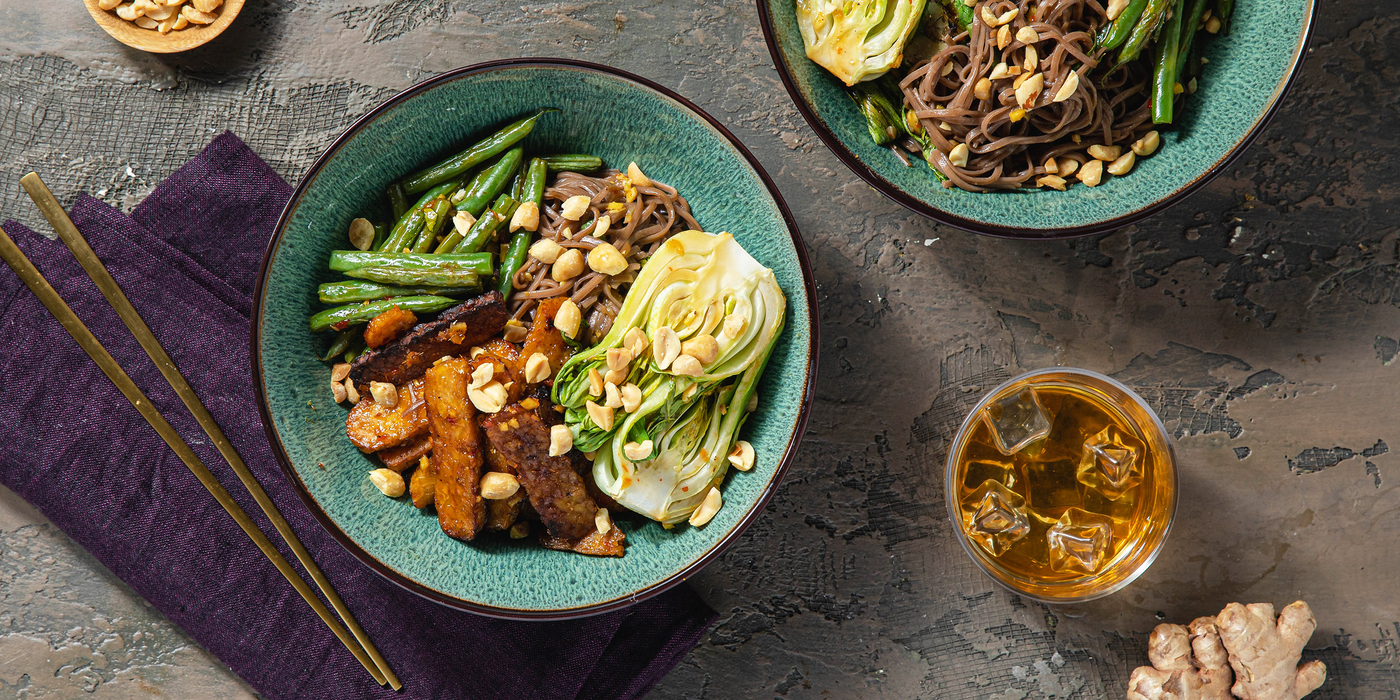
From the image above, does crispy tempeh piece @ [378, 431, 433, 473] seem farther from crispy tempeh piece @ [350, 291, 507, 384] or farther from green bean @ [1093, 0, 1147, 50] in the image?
green bean @ [1093, 0, 1147, 50]

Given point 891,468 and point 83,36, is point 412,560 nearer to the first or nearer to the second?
point 891,468

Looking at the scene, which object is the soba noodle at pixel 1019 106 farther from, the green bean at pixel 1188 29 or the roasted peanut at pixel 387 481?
the roasted peanut at pixel 387 481

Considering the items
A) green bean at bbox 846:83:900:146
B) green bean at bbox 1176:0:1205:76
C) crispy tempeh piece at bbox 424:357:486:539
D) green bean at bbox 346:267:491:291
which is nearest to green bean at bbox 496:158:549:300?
green bean at bbox 346:267:491:291

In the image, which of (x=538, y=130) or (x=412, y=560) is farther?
(x=538, y=130)


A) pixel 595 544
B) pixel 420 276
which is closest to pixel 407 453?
pixel 420 276

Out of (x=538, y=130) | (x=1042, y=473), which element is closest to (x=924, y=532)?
(x=1042, y=473)

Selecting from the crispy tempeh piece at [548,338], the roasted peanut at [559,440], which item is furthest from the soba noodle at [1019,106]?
the roasted peanut at [559,440]
